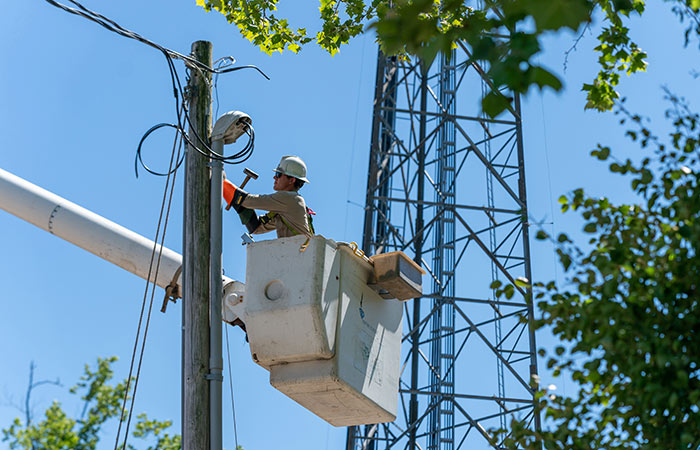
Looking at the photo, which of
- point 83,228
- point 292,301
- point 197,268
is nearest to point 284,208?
point 197,268

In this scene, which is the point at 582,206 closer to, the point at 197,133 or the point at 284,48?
the point at 197,133

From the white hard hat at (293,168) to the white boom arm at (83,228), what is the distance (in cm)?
83

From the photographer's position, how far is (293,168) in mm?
6898

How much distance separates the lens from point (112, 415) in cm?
2375

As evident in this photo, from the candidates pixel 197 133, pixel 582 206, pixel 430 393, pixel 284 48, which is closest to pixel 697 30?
pixel 582 206

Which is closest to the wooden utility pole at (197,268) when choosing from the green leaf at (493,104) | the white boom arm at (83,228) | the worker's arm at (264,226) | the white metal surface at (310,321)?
the white metal surface at (310,321)

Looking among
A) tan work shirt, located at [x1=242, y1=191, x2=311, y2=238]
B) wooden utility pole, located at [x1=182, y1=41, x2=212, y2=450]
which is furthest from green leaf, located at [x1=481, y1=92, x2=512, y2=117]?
tan work shirt, located at [x1=242, y1=191, x2=311, y2=238]

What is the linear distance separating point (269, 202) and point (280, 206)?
0.08 meters

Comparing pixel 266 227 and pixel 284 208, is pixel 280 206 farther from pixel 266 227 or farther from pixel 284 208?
pixel 266 227

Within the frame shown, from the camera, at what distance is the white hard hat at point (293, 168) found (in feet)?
22.6

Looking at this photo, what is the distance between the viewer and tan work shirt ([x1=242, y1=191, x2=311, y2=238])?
6.61m

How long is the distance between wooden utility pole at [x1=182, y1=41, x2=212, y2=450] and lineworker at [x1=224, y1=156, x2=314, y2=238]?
28 centimetres

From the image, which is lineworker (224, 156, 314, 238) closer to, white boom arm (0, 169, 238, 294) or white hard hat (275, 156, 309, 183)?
white hard hat (275, 156, 309, 183)

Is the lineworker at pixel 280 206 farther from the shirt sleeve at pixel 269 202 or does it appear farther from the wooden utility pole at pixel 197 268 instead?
the wooden utility pole at pixel 197 268
